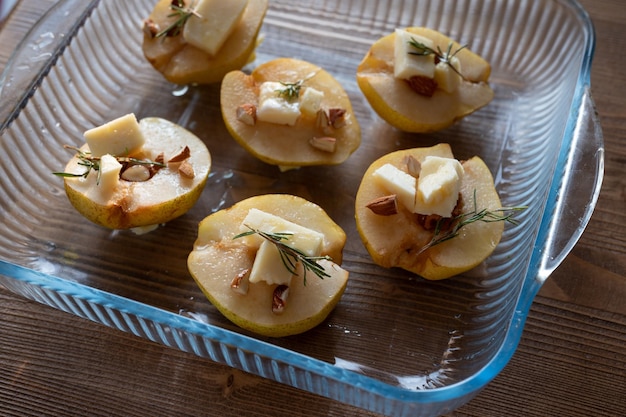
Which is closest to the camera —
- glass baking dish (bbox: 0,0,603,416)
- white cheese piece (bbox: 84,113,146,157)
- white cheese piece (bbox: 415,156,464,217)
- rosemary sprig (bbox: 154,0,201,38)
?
glass baking dish (bbox: 0,0,603,416)

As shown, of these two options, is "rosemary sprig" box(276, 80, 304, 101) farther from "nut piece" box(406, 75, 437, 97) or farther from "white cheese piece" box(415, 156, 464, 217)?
"white cheese piece" box(415, 156, 464, 217)

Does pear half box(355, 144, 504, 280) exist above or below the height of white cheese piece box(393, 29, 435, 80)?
below

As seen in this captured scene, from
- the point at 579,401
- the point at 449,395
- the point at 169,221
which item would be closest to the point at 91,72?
the point at 169,221

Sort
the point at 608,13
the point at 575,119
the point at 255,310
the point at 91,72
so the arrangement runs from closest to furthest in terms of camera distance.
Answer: the point at 255,310 → the point at 575,119 → the point at 91,72 → the point at 608,13

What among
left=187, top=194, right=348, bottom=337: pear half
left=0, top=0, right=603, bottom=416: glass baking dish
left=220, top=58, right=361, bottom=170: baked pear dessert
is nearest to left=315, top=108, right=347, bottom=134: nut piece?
left=220, top=58, right=361, bottom=170: baked pear dessert

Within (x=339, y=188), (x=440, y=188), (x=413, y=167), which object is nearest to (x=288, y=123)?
(x=339, y=188)

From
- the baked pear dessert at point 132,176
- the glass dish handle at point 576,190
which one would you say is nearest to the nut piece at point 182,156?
the baked pear dessert at point 132,176

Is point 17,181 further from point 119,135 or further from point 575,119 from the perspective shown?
point 575,119
